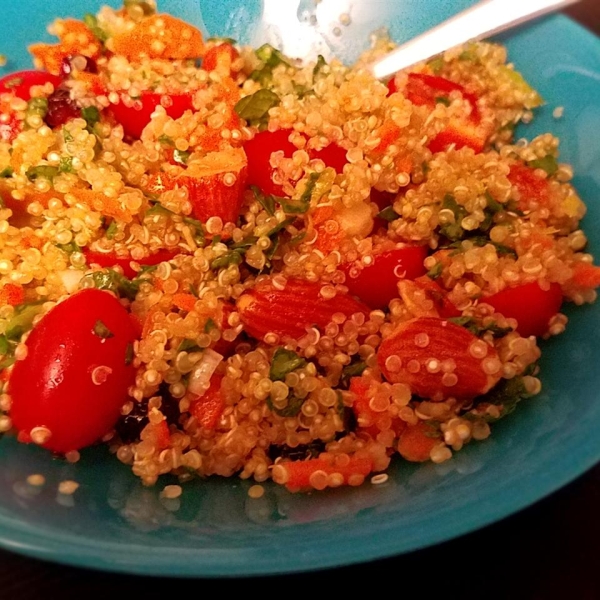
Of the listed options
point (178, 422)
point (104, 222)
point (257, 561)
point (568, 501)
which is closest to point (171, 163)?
point (104, 222)

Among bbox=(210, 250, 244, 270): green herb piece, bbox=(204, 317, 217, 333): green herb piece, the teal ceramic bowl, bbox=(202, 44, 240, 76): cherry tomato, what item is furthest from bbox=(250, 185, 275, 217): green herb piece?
the teal ceramic bowl

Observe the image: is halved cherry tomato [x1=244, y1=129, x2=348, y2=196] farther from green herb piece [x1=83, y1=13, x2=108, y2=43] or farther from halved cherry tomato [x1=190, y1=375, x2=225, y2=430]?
green herb piece [x1=83, y1=13, x2=108, y2=43]

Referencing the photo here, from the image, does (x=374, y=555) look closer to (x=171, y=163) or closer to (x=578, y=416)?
(x=578, y=416)

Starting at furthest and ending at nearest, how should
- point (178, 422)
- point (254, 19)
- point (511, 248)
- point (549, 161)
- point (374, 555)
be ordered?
point (254, 19) → point (549, 161) → point (511, 248) → point (178, 422) → point (374, 555)

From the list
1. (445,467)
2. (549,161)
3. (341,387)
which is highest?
(549,161)

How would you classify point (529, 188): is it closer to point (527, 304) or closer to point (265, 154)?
point (527, 304)

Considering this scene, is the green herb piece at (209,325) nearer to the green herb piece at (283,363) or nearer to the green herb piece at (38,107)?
the green herb piece at (283,363)

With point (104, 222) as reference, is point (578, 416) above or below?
below
